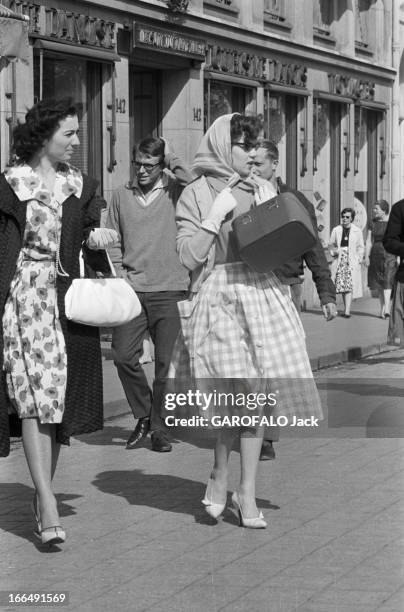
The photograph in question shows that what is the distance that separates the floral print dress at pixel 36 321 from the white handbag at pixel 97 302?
88 mm

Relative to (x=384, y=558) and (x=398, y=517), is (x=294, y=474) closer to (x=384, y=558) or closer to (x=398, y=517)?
(x=398, y=517)

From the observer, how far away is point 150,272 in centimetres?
934

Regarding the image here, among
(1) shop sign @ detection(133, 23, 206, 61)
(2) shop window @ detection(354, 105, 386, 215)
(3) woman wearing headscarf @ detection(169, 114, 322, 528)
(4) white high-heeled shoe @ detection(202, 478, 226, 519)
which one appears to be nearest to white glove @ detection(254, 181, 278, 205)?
(3) woman wearing headscarf @ detection(169, 114, 322, 528)

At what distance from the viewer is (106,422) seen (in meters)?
10.7

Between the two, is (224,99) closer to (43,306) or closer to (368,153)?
(368,153)

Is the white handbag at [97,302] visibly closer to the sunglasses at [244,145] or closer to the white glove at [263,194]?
Result: the white glove at [263,194]

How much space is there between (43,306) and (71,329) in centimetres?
17

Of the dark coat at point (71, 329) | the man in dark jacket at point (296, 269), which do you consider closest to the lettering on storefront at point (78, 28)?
the man in dark jacket at point (296, 269)

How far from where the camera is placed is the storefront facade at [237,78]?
17234 millimetres

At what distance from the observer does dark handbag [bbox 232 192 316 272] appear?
649 centimetres

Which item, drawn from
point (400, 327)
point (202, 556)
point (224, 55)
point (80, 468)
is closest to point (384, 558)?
point (202, 556)


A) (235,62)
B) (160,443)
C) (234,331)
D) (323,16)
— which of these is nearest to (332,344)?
(235,62)

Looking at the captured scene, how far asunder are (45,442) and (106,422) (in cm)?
430

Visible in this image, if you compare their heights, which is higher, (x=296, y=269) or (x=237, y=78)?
(x=237, y=78)
